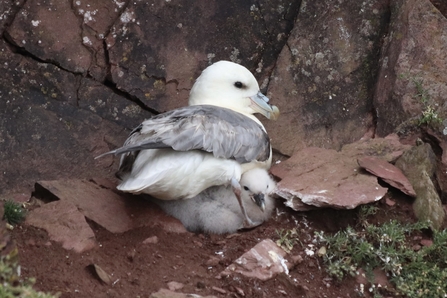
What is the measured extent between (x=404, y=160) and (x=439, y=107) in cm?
60

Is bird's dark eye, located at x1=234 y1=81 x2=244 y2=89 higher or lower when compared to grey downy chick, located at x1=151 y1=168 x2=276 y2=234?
higher

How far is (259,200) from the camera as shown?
4.29m

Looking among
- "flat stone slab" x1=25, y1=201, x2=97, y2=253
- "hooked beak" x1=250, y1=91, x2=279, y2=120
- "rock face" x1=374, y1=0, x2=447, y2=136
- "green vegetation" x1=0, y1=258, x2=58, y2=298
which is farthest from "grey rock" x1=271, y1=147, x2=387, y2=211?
"green vegetation" x1=0, y1=258, x2=58, y2=298

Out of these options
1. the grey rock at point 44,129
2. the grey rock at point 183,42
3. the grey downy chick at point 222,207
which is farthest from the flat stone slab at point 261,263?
the grey rock at point 183,42

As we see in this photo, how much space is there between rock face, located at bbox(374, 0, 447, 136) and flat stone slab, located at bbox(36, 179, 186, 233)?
166cm

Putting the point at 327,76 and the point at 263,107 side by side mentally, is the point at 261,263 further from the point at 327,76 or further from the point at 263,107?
the point at 327,76

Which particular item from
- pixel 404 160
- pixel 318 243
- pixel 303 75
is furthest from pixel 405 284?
pixel 303 75

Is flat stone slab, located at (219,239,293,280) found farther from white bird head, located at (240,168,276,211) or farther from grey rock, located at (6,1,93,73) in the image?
grey rock, located at (6,1,93,73)

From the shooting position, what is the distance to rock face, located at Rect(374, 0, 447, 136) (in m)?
4.94

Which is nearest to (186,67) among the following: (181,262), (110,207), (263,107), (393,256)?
(263,107)

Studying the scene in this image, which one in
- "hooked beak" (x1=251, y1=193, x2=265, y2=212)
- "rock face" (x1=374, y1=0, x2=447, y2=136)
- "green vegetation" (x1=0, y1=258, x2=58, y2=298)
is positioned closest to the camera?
"green vegetation" (x1=0, y1=258, x2=58, y2=298)

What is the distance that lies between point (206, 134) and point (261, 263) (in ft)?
2.55

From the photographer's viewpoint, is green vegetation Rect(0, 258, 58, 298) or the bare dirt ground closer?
green vegetation Rect(0, 258, 58, 298)

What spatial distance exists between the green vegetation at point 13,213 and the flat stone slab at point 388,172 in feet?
6.21
